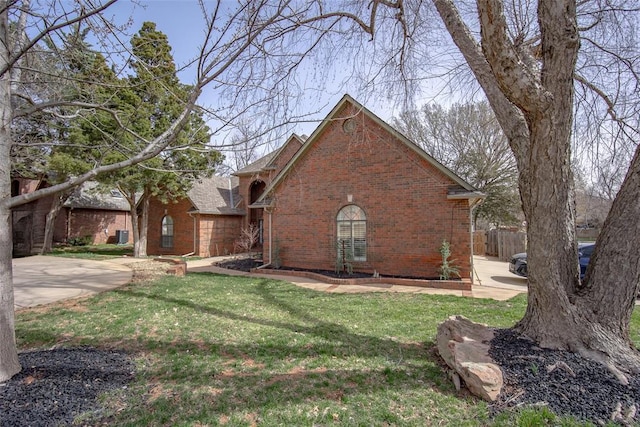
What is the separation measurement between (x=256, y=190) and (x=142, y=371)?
19.0 meters

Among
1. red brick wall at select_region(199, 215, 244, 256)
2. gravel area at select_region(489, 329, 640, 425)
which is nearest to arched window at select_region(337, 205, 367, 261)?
gravel area at select_region(489, 329, 640, 425)

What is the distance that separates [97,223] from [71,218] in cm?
178

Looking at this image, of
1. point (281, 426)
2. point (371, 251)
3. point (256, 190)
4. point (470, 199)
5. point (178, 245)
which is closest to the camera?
point (281, 426)

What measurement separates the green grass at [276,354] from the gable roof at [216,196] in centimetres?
1132

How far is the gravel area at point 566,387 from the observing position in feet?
9.38

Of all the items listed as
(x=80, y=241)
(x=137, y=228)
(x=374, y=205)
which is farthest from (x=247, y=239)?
(x=80, y=241)

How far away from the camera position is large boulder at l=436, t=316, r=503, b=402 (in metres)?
3.24

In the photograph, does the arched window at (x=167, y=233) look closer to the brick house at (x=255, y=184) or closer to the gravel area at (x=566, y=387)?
the brick house at (x=255, y=184)

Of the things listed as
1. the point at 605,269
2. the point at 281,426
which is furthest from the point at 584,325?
the point at 281,426

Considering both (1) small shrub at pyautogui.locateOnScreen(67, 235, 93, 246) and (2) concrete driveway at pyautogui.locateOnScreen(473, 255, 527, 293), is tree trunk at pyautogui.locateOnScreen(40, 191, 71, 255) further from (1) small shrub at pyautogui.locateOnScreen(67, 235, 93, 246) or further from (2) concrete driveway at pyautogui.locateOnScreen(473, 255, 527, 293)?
(2) concrete driveway at pyautogui.locateOnScreen(473, 255, 527, 293)

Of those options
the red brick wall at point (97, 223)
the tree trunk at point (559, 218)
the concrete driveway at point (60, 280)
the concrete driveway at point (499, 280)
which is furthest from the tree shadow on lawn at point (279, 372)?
the red brick wall at point (97, 223)

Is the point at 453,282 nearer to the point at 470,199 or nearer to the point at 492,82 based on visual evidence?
the point at 470,199

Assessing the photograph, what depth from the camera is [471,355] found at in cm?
367

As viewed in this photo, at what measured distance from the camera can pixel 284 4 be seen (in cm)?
349
